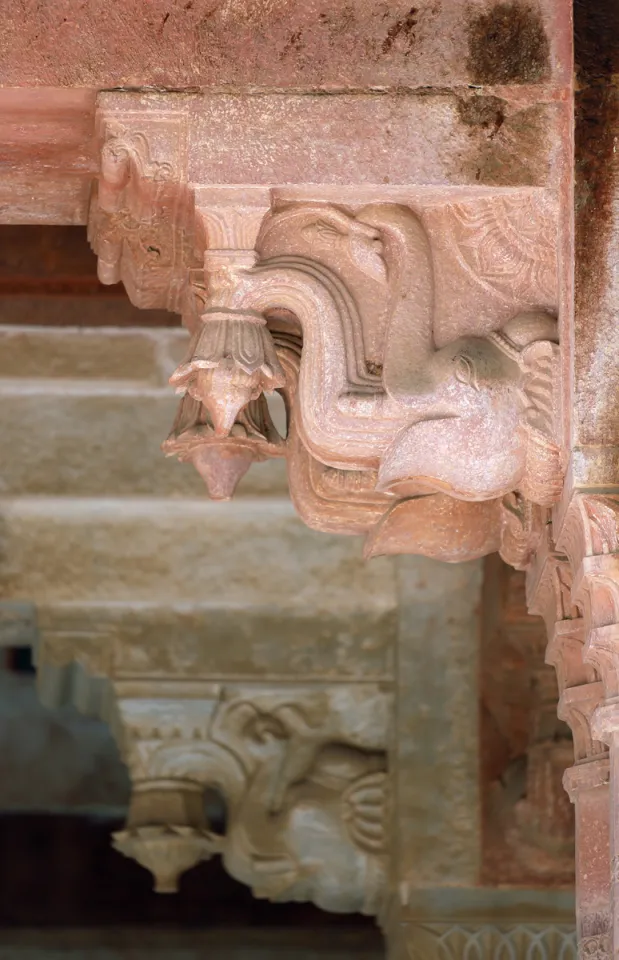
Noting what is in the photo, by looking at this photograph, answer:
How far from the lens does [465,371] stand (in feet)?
9.59

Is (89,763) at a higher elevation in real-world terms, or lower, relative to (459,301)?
higher

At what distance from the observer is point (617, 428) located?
9.37 feet

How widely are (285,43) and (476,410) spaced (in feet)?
2.20

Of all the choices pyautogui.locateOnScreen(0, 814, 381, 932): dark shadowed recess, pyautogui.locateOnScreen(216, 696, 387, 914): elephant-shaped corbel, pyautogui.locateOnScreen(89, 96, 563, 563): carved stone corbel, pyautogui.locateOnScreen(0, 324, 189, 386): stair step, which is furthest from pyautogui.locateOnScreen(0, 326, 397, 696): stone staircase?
pyautogui.locateOnScreen(89, 96, 563, 563): carved stone corbel

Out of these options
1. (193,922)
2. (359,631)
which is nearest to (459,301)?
(359,631)

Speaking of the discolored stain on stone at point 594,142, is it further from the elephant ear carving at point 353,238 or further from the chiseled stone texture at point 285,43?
the elephant ear carving at point 353,238

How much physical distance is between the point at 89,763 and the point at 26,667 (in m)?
0.44

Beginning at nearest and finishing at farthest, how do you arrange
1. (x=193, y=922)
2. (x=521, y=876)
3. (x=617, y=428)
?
(x=617, y=428) < (x=521, y=876) < (x=193, y=922)

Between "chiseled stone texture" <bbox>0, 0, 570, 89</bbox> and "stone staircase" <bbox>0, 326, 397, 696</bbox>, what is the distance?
2156 millimetres

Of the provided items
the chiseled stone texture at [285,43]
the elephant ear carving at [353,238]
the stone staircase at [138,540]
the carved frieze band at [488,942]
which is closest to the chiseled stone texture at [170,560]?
the stone staircase at [138,540]

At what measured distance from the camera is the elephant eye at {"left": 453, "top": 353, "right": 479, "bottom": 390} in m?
2.92

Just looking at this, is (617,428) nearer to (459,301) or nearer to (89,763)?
(459,301)

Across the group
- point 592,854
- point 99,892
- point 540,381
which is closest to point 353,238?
point 540,381

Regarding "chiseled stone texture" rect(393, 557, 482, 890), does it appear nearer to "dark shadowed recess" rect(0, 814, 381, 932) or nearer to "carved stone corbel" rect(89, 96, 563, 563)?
"dark shadowed recess" rect(0, 814, 381, 932)
